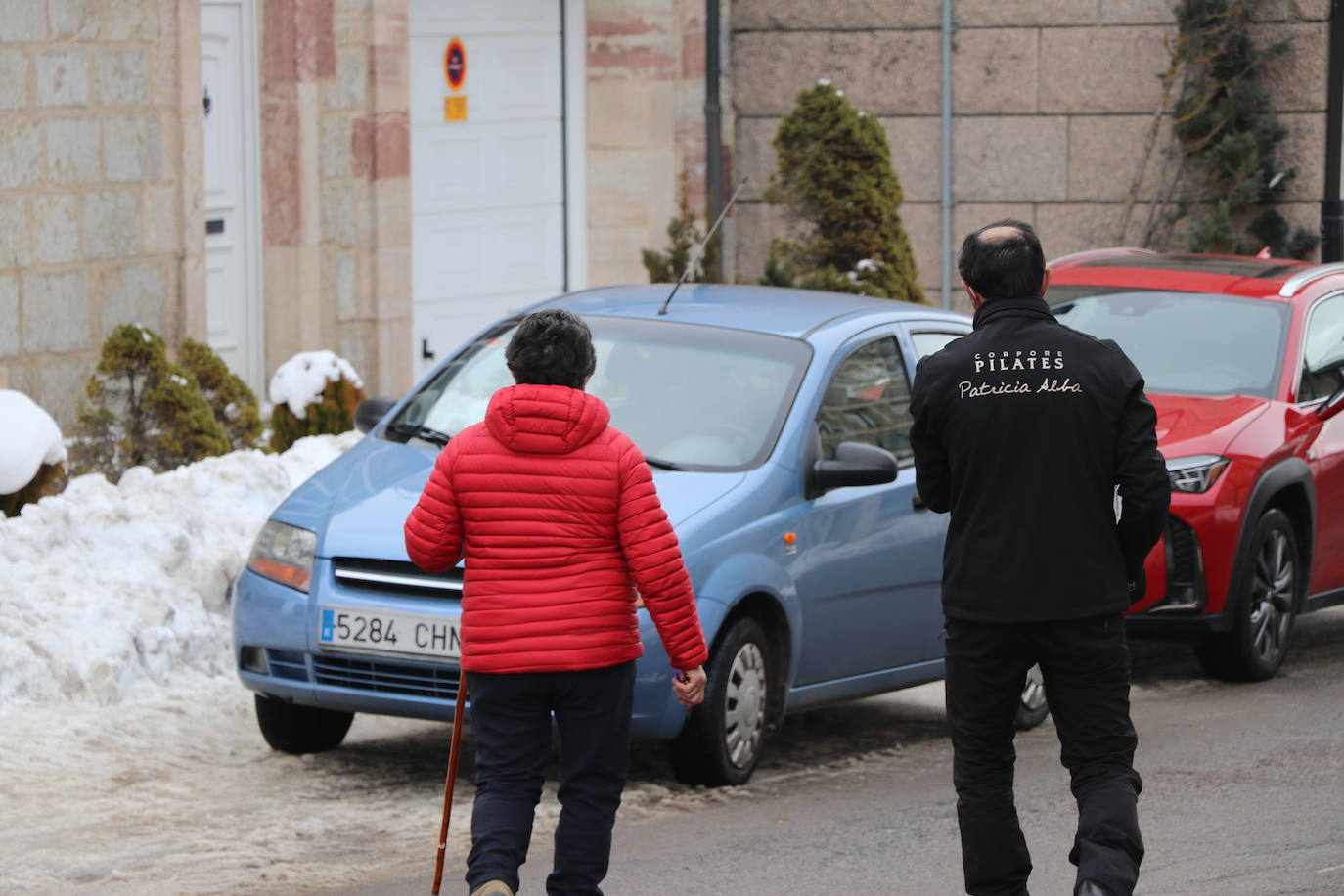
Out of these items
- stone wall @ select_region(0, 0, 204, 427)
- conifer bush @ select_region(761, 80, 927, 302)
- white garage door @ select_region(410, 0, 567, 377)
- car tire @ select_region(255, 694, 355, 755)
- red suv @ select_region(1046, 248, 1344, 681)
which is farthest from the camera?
white garage door @ select_region(410, 0, 567, 377)

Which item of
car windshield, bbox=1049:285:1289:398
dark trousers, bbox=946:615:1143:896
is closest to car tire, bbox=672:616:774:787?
dark trousers, bbox=946:615:1143:896

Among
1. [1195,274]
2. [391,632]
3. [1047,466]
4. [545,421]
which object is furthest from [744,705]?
[1195,274]

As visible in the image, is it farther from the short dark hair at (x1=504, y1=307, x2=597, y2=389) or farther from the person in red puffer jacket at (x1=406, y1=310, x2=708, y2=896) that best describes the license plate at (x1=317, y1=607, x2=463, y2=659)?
the short dark hair at (x1=504, y1=307, x2=597, y2=389)

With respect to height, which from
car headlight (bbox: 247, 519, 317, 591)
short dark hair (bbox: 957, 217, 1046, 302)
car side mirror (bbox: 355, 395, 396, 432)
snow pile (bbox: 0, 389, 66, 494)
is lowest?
car headlight (bbox: 247, 519, 317, 591)

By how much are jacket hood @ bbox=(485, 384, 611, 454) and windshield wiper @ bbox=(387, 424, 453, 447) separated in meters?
2.81

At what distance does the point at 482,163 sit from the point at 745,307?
7.06 m

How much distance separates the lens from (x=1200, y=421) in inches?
368

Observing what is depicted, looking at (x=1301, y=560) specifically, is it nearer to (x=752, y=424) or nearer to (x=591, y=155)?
(x=752, y=424)

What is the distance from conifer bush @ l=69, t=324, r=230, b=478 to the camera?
1073cm

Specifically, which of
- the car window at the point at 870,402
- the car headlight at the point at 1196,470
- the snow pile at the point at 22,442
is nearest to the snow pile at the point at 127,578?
the snow pile at the point at 22,442

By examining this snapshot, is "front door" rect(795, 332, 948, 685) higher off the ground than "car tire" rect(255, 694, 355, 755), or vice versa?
"front door" rect(795, 332, 948, 685)

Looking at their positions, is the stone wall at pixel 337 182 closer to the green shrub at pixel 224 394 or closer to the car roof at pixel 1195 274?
the green shrub at pixel 224 394

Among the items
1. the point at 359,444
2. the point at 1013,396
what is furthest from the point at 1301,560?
the point at 1013,396

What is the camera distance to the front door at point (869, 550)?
7.70 m
